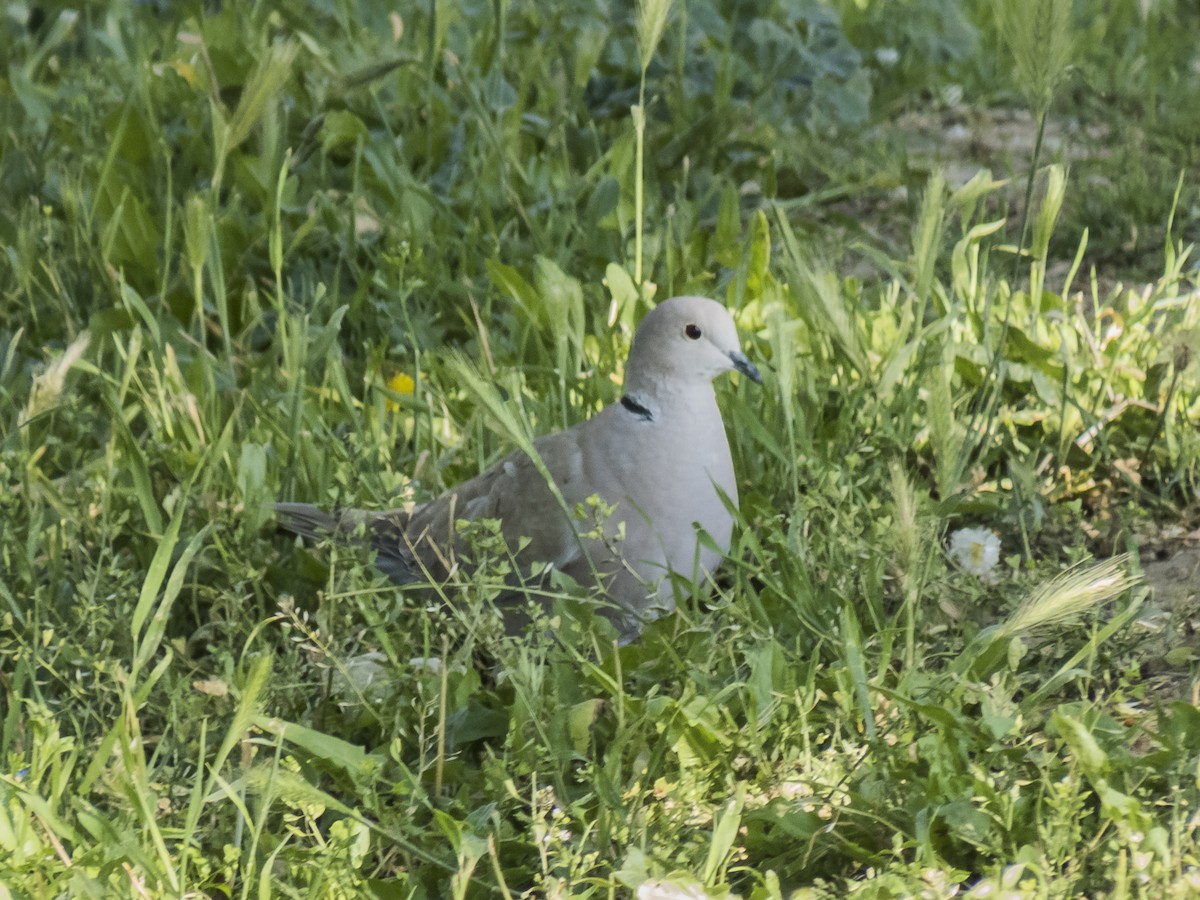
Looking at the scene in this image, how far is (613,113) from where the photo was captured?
507cm

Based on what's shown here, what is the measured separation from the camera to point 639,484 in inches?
113

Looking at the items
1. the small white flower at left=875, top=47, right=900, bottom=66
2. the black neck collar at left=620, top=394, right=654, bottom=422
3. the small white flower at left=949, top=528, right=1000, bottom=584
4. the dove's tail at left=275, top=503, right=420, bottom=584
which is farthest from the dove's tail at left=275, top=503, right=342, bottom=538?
the small white flower at left=875, top=47, right=900, bottom=66

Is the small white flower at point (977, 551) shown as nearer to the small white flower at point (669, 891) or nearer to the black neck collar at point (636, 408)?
the black neck collar at point (636, 408)

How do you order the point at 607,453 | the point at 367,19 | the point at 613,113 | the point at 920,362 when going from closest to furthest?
the point at 607,453 < the point at 920,362 < the point at 613,113 < the point at 367,19

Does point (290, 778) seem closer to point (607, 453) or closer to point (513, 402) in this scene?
point (607, 453)

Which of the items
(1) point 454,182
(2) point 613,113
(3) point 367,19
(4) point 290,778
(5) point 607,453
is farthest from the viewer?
(3) point 367,19

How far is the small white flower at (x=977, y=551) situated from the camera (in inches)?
114

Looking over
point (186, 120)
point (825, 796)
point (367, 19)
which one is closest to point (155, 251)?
point (186, 120)

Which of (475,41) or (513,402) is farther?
(475,41)

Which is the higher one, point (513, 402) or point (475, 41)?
point (475, 41)

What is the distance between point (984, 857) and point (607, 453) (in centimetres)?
113

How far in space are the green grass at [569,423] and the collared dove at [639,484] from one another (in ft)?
0.39

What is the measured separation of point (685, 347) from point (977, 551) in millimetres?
703

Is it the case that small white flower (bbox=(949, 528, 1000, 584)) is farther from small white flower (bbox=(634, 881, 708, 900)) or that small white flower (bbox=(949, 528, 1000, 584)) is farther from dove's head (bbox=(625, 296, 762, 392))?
small white flower (bbox=(634, 881, 708, 900))
